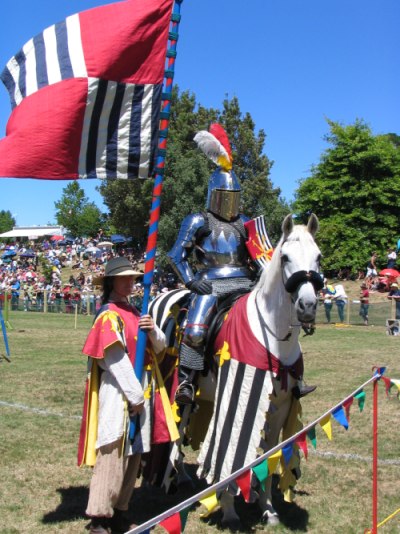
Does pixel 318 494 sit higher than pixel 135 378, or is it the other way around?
pixel 135 378

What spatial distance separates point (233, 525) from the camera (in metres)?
4.43

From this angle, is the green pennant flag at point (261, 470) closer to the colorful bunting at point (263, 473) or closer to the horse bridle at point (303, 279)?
the colorful bunting at point (263, 473)

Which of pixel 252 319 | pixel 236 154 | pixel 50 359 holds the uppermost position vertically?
pixel 236 154

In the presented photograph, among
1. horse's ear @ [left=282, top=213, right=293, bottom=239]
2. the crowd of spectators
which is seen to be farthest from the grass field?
the crowd of spectators

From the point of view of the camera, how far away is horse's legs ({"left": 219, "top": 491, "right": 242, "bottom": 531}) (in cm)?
445

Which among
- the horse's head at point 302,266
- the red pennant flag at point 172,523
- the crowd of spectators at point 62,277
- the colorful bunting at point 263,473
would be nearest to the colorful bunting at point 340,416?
the colorful bunting at point 263,473

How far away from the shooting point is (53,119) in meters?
3.92

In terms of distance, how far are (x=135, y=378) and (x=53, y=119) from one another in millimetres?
1790

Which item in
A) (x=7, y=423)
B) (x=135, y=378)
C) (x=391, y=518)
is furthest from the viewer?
(x=7, y=423)

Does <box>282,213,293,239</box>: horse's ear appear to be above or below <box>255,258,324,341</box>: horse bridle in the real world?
above

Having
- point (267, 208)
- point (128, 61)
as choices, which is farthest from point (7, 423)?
point (267, 208)

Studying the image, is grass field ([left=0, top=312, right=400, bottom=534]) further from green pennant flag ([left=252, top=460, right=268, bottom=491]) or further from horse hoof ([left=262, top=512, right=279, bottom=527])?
green pennant flag ([left=252, top=460, right=268, bottom=491])

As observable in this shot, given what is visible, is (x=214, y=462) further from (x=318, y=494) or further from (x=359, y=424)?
(x=359, y=424)

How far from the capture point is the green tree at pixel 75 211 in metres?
76.4
